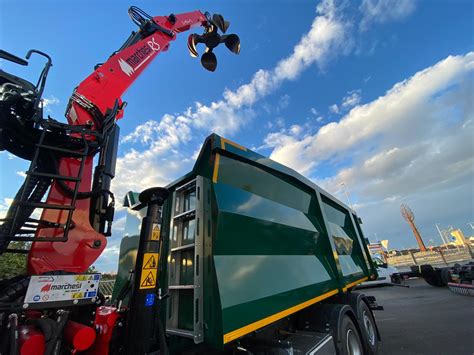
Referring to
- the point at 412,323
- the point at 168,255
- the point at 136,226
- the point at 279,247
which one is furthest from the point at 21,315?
the point at 412,323

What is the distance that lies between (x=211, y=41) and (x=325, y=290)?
15.4 feet

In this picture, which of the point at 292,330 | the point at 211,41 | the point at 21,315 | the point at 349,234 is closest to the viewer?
the point at 21,315

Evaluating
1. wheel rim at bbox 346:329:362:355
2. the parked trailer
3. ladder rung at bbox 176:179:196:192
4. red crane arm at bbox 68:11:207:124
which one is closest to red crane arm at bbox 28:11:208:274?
red crane arm at bbox 68:11:207:124

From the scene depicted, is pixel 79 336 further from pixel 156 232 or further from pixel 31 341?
pixel 156 232

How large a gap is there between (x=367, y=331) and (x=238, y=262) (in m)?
3.29

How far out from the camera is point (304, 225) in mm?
3469

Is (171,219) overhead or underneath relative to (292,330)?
overhead

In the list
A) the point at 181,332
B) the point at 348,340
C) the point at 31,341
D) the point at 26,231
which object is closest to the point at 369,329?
the point at 348,340

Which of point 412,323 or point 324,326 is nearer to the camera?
point 324,326

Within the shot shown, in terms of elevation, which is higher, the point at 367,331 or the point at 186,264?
the point at 186,264

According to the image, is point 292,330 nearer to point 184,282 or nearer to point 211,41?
point 184,282

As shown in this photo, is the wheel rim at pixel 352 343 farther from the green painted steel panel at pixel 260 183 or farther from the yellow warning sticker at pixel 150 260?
the yellow warning sticker at pixel 150 260

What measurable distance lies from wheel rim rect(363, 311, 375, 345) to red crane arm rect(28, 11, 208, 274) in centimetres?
415

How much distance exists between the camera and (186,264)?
8.20 feet
